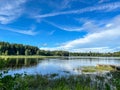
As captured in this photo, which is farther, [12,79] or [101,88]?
[101,88]

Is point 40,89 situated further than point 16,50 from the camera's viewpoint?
No

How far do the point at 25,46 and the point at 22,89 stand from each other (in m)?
159

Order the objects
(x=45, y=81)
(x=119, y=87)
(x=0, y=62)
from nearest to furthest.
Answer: (x=0, y=62) → (x=119, y=87) → (x=45, y=81)

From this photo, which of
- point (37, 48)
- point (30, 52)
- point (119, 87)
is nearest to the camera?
point (119, 87)

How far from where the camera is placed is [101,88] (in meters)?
15.7

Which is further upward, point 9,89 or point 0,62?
point 0,62

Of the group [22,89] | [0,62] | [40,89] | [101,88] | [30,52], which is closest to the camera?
[0,62]

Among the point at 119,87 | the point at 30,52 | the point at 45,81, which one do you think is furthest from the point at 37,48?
the point at 119,87

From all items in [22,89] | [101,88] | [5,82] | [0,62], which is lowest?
[101,88]

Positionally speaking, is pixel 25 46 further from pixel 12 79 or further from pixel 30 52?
pixel 12 79

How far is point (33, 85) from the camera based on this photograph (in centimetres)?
1664

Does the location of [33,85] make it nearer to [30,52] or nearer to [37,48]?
[30,52]

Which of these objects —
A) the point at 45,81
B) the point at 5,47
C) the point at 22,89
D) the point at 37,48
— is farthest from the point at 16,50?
the point at 22,89

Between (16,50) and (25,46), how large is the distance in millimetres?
12152
